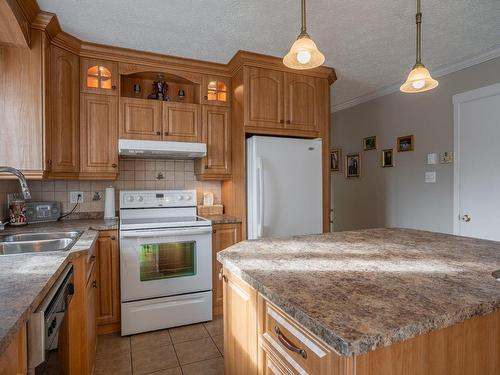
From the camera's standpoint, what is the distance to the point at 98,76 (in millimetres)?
2541

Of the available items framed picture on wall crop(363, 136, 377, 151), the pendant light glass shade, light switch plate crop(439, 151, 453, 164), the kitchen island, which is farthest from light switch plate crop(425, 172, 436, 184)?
the kitchen island

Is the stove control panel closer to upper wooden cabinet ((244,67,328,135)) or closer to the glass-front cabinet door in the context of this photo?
the glass-front cabinet door

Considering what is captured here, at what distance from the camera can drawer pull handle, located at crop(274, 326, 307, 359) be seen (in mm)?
817

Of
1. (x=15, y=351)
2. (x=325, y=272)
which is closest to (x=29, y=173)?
(x=15, y=351)

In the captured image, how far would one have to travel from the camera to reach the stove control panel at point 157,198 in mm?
2797

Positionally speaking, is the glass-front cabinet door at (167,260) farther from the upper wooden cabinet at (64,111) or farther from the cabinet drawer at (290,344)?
the cabinet drawer at (290,344)

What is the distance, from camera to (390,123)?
11.7 feet

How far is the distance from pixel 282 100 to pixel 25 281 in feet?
7.78

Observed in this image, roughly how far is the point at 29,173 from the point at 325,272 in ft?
7.00

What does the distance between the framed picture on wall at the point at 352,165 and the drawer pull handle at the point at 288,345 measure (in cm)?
347

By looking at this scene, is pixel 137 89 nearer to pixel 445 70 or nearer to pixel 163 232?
pixel 163 232

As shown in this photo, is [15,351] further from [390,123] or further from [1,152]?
[390,123]

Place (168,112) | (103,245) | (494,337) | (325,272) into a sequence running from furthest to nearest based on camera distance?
(168,112) < (103,245) < (325,272) < (494,337)

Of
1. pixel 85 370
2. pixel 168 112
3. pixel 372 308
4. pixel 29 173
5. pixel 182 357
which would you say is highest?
pixel 168 112
